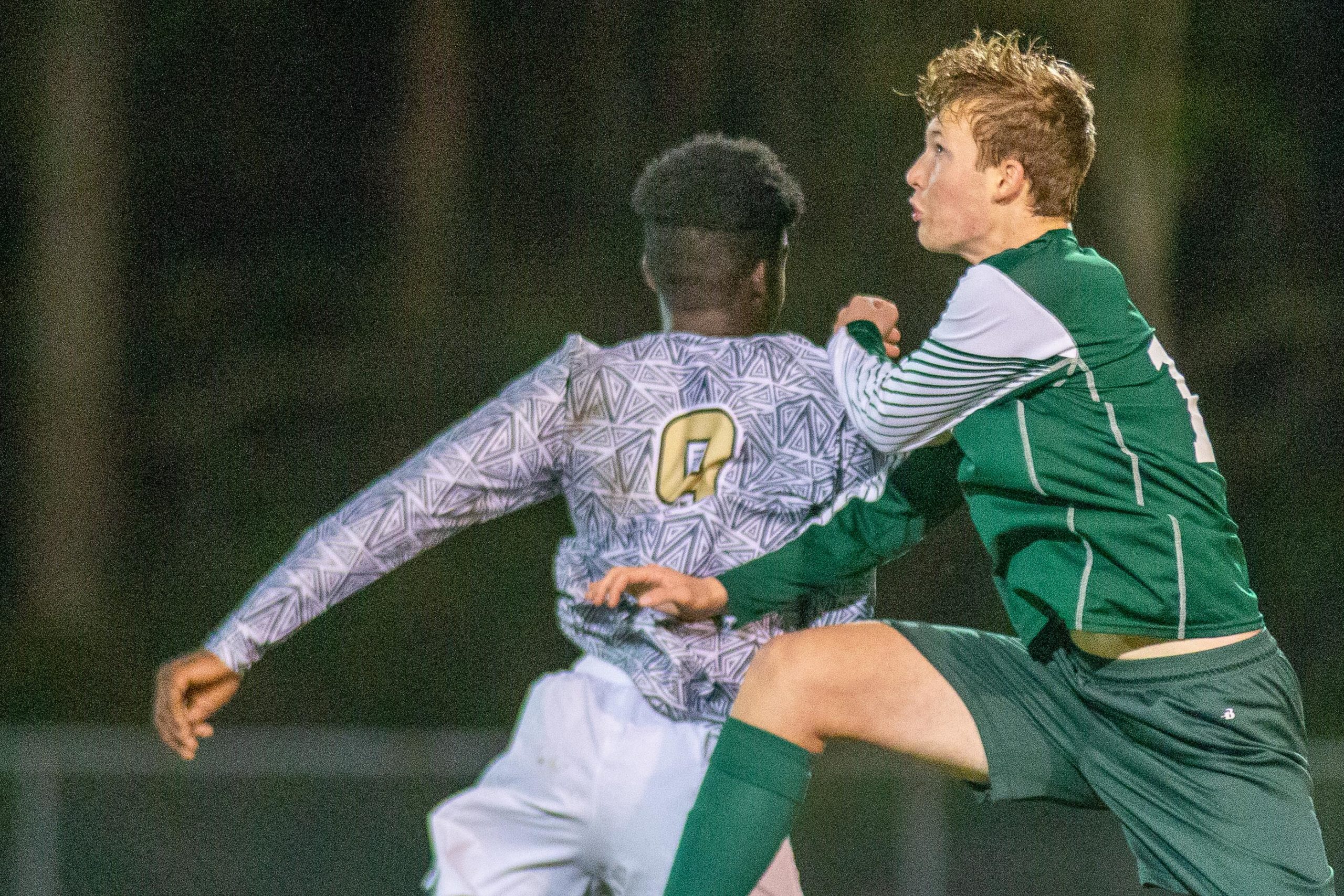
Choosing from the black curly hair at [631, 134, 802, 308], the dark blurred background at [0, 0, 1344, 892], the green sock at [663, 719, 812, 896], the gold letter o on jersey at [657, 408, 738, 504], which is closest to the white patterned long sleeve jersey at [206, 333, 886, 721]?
the gold letter o on jersey at [657, 408, 738, 504]

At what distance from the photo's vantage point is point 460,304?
8.05 m

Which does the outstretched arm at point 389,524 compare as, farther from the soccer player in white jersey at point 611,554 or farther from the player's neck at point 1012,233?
the player's neck at point 1012,233

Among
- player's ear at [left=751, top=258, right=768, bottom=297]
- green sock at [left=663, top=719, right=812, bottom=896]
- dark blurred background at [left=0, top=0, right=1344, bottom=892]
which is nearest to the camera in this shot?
green sock at [left=663, top=719, right=812, bottom=896]

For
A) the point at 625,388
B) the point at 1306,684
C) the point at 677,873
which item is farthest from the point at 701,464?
the point at 1306,684

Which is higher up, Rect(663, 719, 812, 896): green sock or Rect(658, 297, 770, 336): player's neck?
Rect(658, 297, 770, 336): player's neck

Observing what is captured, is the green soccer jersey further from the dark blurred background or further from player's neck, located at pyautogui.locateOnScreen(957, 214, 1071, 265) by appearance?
the dark blurred background

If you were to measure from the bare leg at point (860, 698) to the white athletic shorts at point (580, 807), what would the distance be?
0.71 feet

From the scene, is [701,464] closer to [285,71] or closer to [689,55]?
[689,55]

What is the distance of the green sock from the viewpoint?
203cm

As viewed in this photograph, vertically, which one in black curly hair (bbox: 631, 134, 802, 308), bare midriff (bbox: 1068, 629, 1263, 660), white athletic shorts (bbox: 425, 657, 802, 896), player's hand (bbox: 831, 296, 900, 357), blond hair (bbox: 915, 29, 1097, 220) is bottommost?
white athletic shorts (bbox: 425, 657, 802, 896)

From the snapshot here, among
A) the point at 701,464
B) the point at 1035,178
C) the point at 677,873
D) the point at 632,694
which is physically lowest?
the point at 677,873

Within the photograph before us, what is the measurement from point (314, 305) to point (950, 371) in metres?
6.76

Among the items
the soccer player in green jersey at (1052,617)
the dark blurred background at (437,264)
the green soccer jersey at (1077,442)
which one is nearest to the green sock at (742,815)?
the soccer player in green jersey at (1052,617)

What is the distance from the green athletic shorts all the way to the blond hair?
2.13 ft
